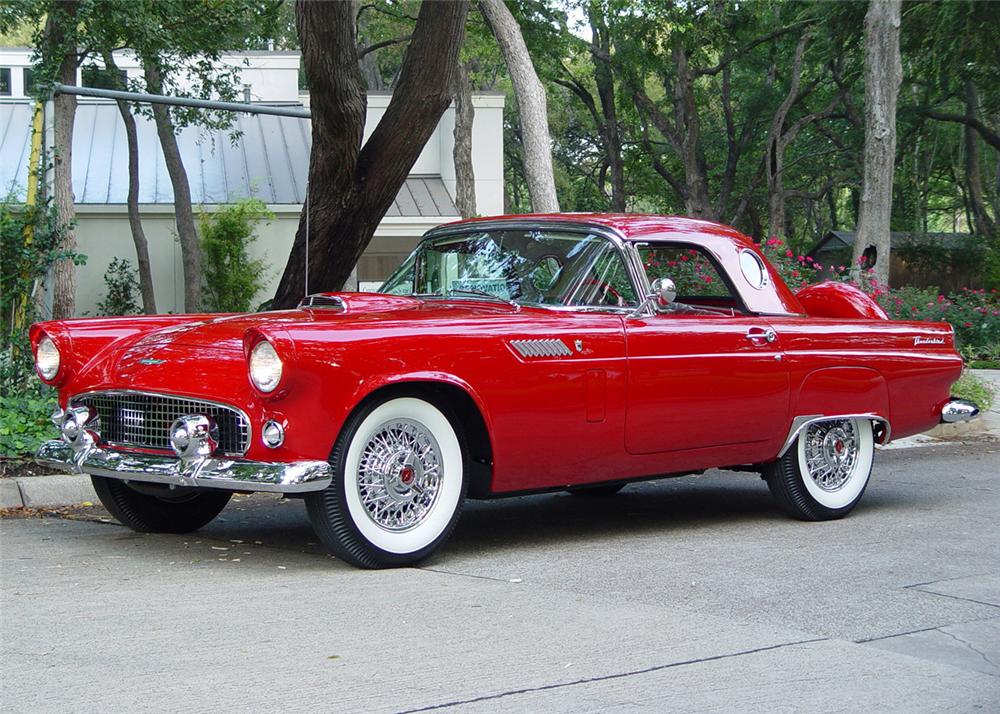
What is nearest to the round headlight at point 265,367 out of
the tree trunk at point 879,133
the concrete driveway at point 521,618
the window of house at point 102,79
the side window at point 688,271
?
the concrete driveway at point 521,618

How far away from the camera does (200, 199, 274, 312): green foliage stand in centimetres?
2133

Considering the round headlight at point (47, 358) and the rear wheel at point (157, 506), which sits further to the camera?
the rear wheel at point (157, 506)

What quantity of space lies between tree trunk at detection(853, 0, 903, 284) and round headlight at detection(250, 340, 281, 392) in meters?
15.0

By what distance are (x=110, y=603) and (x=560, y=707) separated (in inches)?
81.9

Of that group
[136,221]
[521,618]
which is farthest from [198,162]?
[521,618]

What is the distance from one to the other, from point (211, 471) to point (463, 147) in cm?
1850

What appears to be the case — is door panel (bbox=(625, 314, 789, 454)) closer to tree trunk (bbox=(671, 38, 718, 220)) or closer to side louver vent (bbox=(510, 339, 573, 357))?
side louver vent (bbox=(510, 339, 573, 357))

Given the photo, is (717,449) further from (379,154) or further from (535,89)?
(535,89)

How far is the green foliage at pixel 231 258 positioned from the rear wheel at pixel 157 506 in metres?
14.8

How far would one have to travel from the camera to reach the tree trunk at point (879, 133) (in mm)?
18984

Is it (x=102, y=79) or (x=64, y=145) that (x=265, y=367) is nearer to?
(x=64, y=145)

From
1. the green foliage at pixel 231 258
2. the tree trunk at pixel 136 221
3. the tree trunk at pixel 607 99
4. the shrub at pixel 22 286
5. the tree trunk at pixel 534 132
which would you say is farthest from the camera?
the tree trunk at pixel 607 99

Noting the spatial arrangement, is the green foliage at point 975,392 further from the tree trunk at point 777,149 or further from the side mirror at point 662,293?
the tree trunk at point 777,149

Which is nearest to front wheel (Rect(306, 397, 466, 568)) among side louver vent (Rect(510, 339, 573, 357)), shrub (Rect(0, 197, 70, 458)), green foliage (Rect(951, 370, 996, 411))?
side louver vent (Rect(510, 339, 573, 357))
